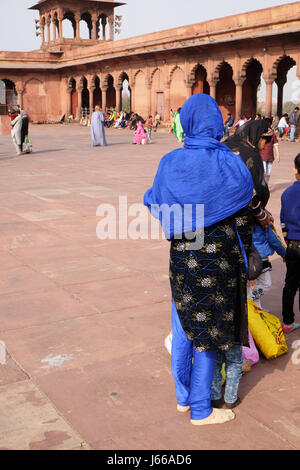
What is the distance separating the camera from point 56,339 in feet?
10.7

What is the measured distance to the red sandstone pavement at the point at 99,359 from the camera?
2336mm

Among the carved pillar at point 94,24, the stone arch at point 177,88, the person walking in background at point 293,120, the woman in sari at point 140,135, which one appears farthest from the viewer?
the carved pillar at point 94,24

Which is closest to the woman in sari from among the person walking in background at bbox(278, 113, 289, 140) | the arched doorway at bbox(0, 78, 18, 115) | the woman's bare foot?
the person walking in background at bbox(278, 113, 289, 140)

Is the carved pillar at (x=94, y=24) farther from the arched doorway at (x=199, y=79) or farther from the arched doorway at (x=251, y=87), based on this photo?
the arched doorway at (x=251, y=87)

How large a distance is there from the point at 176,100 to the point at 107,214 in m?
22.6

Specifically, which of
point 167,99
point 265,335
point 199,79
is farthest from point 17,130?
point 199,79

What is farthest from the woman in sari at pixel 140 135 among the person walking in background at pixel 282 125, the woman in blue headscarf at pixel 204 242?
the woman in blue headscarf at pixel 204 242

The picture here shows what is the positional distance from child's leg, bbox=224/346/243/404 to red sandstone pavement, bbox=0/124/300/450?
0.09 m

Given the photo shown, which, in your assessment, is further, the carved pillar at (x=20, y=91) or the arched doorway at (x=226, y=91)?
the carved pillar at (x=20, y=91)

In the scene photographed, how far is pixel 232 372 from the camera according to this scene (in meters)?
2.54

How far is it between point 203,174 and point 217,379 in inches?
37.1

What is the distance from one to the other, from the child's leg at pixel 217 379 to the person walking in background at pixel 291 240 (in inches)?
39.8
